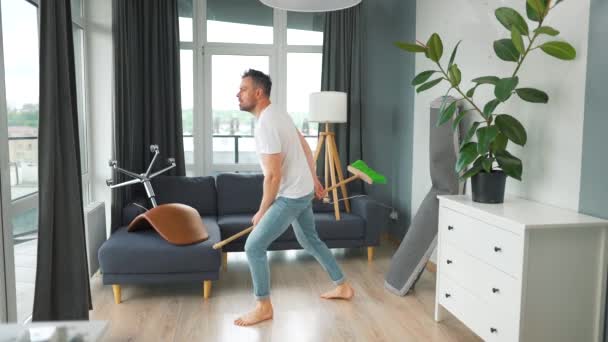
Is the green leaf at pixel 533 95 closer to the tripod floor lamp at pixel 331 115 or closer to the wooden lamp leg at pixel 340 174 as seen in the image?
the tripod floor lamp at pixel 331 115

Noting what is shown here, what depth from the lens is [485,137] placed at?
250 centimetres

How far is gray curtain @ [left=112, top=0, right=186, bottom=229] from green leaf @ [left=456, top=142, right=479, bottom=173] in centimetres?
293

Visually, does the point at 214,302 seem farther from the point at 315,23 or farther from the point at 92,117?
the point at 315,23

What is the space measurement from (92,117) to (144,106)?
0.52 m

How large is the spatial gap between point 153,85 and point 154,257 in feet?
6.71

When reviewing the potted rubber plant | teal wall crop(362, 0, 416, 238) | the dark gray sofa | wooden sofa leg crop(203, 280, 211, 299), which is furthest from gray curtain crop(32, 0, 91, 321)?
teal wall crop(362, 0, 416, 238)

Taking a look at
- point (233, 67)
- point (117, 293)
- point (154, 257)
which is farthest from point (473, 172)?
point (233, 67)

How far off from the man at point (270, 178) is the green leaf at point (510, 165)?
109 centimetres

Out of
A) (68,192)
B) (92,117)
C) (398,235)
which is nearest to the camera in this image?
(68,192)

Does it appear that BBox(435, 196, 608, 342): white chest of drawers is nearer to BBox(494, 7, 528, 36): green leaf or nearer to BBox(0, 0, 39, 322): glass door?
BBox(494, 7, 528, 36): green leaf

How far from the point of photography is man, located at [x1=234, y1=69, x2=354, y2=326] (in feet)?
9.16

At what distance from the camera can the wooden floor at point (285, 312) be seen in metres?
2.81

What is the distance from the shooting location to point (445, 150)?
11.3 feet

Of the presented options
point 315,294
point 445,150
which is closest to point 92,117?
point 315,294
